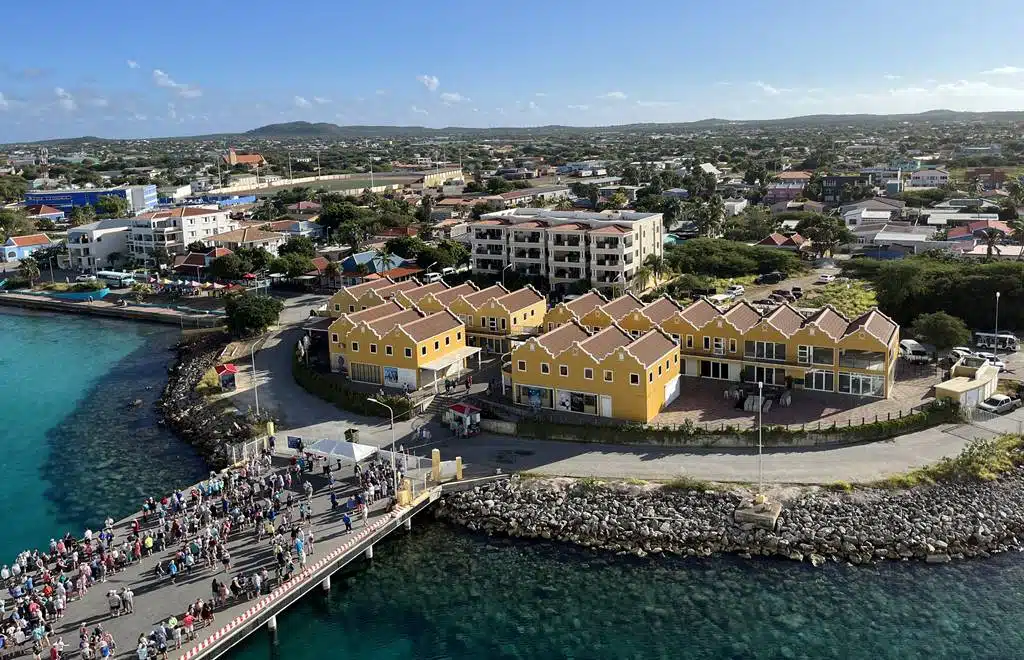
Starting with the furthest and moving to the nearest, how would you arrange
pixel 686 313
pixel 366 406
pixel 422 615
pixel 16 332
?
pixel 16 332 → pixel 686 313 → pixel 366 406 → pixel 422 615

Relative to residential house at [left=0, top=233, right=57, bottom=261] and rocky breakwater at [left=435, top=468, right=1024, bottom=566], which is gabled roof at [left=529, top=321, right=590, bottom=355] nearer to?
rocky breakwater at [left=435, top=468, right=1024, bottom=566]

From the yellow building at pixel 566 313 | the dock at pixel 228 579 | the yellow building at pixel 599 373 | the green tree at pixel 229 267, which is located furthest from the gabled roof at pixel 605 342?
the green tree at pixel 229 267

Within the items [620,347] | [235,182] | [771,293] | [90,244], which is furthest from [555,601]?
[235,182]

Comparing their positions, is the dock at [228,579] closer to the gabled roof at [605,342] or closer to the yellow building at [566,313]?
the gabled roof at [605,342]

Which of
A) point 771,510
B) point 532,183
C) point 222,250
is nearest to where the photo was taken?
point 771,510

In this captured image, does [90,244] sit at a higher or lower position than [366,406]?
higher

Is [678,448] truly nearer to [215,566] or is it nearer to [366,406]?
[366,406]

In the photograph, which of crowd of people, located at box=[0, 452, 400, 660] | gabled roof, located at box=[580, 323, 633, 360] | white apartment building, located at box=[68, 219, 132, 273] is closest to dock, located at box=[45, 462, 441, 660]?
crowd of people, located at box=[0, 452, 400, 660]

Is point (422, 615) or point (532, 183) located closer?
point (422, 615)
